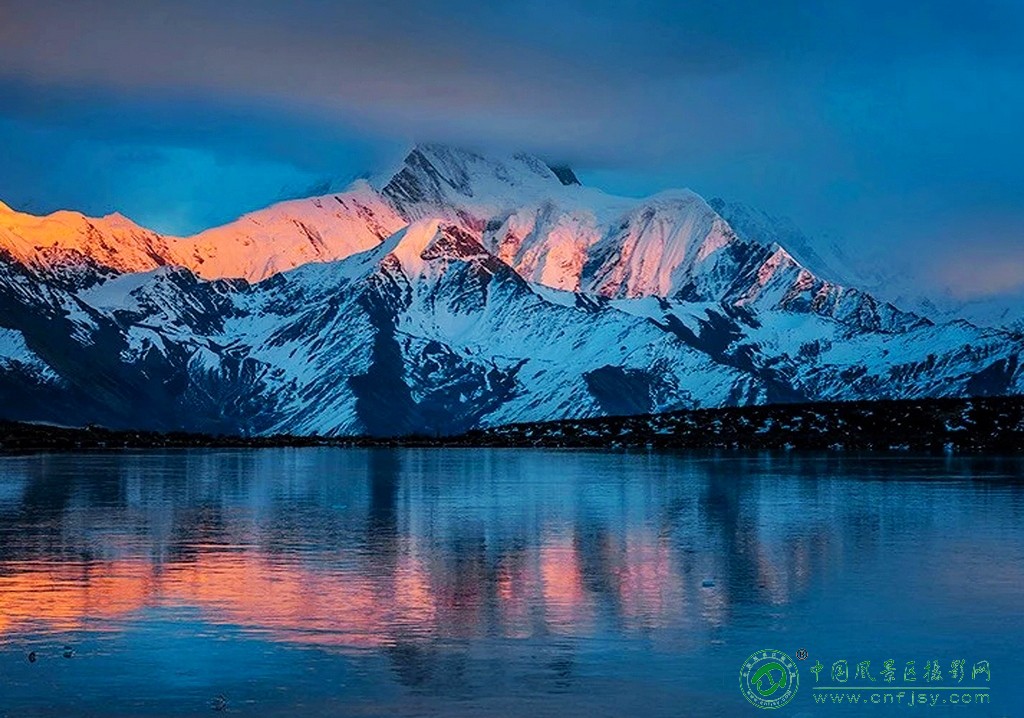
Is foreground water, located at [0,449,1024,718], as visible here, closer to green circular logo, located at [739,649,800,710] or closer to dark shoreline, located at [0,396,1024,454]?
green circular logo, located at [739,649,800,710]

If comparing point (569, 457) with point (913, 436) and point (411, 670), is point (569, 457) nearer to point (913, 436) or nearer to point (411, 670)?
point (913, 436)

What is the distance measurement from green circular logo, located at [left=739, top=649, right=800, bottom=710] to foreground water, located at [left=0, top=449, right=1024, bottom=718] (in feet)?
1.00

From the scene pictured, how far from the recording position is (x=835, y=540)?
50.3m

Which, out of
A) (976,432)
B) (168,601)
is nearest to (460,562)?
(168,601)

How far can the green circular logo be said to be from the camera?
2667 cm

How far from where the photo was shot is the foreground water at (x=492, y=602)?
27031 millimetres

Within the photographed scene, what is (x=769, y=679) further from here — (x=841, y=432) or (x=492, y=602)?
(x=841, y=432)

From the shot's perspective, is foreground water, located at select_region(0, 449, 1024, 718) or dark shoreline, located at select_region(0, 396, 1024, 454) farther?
dark shoreline, located at select_region(0, 396, 1024, 454)

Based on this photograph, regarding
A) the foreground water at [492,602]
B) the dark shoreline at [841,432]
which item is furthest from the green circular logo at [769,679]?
the dark shoreline at [841,432]

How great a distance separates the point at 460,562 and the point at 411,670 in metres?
15.9

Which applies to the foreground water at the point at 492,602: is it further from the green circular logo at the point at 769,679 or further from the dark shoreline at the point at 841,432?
the dark shoreline at the point at 841,432

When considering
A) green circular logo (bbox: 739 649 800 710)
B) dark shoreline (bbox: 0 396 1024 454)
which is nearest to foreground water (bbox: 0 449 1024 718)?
green circular logo (bbox: 739 649 800 710)

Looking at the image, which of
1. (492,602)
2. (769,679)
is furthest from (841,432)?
(769,679)

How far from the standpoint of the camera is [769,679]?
27969 millimetres
